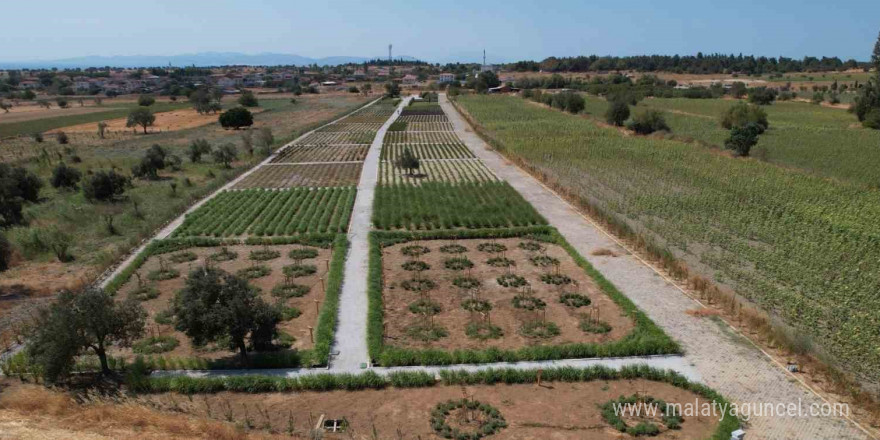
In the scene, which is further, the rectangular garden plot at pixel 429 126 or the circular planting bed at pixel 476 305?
the rectangular garden plot at pixel 429 126

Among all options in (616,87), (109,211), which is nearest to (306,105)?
(616,87)

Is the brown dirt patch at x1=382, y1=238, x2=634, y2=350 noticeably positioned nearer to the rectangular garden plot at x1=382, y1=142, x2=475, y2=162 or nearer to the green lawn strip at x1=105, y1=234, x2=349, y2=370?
the green lawn strip at x1=105, y1=234, x2=349, y2=370

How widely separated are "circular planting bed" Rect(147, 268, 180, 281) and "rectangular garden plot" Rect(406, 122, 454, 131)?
5333cm

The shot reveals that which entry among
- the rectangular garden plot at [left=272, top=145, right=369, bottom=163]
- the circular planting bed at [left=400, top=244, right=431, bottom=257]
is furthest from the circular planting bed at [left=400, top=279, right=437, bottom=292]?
the rectangular garden plot at [left=272, top=145, right=369, bottom=163]

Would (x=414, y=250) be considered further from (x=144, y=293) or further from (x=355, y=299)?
(x=144, y=293)

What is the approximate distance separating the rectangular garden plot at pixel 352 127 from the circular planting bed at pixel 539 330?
57493 mm

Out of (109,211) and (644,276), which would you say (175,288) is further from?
(644,276)

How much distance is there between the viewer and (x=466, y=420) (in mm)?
13500

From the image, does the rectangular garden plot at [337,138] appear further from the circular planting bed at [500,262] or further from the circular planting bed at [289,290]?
the circular planting bed at [289,290]

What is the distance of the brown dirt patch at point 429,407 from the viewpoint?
43.0 feet

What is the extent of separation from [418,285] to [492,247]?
226 inches

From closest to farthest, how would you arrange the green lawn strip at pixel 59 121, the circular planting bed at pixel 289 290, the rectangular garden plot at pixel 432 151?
the circular planting bed at pixel 289 290 < the rectangular garden plot at pixel 432 151 < the green lawn strip at pixel 59 121

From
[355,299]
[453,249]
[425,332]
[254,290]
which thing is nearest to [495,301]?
[425,332]

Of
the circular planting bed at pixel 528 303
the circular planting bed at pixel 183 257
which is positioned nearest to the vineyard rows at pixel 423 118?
the circular planting bed at pixel 183 257
